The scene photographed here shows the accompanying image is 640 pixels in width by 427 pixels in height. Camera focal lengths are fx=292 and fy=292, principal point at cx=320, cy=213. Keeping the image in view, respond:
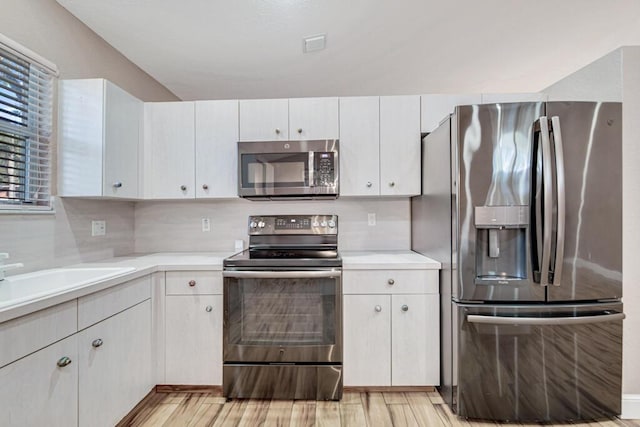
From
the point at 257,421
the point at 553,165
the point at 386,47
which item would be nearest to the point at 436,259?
the point at 553,165

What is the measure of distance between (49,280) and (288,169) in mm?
1571

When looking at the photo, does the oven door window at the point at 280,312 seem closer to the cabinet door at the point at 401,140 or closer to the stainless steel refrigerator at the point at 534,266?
the stainless steel refrigerator at the point at 534,266

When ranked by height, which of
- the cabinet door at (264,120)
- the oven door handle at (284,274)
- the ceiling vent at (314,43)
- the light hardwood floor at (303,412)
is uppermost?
the ceiling vent at (314,43)

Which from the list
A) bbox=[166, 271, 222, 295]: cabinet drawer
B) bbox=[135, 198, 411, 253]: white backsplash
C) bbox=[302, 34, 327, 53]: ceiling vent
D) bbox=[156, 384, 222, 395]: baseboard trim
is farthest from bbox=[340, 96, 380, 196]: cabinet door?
bbox=[156, 384, 222, 395]: baseboard trim

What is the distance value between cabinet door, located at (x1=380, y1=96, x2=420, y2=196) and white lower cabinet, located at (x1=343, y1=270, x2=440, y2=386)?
74 cm

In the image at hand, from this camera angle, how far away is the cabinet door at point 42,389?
1.05 metres

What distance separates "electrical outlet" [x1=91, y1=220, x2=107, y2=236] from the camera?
213 cm

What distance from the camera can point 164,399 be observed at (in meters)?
1.94

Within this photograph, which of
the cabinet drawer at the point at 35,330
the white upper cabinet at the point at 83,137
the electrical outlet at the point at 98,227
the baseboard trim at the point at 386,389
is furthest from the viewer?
the electrical outlet at the point at 98,227

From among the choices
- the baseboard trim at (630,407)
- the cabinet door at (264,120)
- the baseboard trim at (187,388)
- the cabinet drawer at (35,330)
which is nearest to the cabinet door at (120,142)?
the cabinet door at (264,120)

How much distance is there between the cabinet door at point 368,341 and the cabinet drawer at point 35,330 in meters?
1.45

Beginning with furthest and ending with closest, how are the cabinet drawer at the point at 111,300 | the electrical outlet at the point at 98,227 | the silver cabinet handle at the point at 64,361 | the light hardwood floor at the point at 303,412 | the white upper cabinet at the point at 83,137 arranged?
the electrical outlet at the point at 98,227 < the white upper cabinet at the point at 83,137 < the light hardwood floor at the point at 303,412 < the cabinet drawer at the point at 111,300 < the silver cabinet handle at the point at 64,361

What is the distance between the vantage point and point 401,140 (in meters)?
2.25

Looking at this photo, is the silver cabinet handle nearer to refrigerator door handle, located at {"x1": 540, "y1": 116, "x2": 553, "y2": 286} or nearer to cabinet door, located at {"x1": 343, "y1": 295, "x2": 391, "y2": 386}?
cabinet door, located at {"x1": 343, "y1": 295, "x2": 391, "y2": 386}
